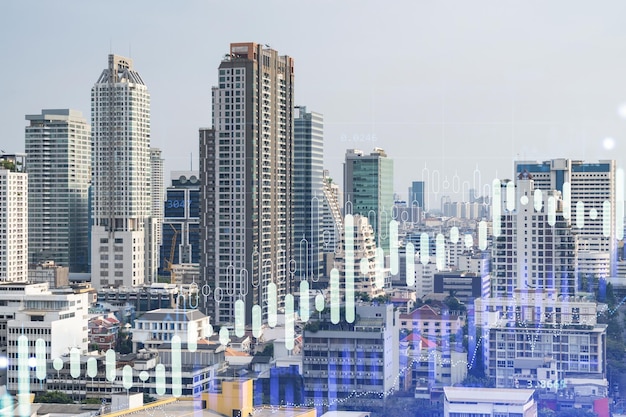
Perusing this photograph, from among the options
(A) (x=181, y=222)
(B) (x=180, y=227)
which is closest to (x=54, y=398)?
(B) (x=180, y=227)

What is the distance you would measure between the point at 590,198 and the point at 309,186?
2.75 metres

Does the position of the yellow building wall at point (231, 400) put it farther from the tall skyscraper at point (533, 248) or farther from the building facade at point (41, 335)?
the tall skyscraper at point (533, 248)

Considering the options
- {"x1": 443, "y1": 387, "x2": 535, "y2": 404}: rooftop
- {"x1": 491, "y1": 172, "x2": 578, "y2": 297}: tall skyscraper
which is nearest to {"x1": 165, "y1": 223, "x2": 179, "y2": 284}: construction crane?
{"x1": 491, "y1": 172, "x2": 578, "y2": 297}: tall skyscraper

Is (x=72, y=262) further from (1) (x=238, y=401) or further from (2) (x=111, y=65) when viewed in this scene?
(1) (x=238, y=401)

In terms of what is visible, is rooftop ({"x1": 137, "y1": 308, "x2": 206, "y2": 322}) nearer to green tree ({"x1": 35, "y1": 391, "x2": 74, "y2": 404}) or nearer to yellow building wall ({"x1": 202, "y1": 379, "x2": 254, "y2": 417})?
green tree ({"x1": 35, "y1": 391, "x2": 74, "y2": 404})

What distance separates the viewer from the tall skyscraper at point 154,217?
39.7 ft

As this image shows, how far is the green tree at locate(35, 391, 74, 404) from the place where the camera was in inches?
233

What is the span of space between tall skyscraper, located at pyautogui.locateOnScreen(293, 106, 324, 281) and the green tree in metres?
4.44

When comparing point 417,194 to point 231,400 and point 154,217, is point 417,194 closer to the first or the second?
point 154,217

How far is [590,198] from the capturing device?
11.3 m

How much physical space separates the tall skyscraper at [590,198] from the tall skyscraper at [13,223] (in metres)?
4.72

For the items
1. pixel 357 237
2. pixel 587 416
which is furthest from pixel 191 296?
pixel 587 416

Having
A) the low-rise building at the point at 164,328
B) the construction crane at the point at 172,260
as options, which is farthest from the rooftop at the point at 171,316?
the construction crane at the point at 172,260

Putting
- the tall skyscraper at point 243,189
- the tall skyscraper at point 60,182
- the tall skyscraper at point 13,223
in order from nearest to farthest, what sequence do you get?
the tall skyscraper at point 243,189 → the tall skyscraper at point 13,223 → the tall skyscraper at point 60,182
